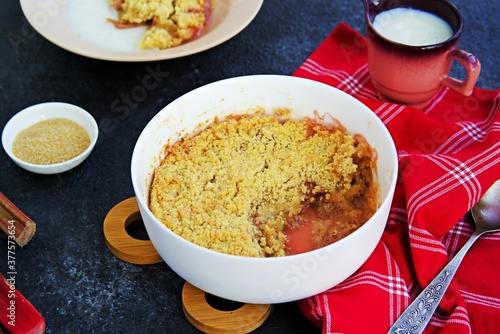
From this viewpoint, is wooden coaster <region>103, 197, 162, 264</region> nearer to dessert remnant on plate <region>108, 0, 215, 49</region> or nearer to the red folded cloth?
the red folded cloth

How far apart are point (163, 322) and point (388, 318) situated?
43 cm

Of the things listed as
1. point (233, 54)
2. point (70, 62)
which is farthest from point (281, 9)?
point (70, 62)

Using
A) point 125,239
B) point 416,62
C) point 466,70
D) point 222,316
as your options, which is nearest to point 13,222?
point 125,239

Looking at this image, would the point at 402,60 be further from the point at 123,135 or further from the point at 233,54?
the point at 123,135

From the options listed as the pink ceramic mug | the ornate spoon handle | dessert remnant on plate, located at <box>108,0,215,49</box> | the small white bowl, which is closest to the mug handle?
the pink ceramic mug

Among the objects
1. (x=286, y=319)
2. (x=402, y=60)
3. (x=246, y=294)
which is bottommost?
(x=286, y=319)

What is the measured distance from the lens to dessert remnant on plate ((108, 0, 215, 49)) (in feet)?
5.91

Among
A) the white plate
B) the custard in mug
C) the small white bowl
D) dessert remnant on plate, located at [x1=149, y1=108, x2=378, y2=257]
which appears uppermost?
the custard in mug

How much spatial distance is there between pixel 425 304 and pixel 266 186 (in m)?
0.39

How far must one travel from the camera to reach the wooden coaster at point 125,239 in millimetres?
1327

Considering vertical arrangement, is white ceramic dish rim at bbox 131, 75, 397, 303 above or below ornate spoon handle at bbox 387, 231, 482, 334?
above

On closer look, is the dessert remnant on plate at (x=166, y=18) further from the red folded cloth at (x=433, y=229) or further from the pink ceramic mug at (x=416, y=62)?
the pink ceramic mug at (x=416, y=62)

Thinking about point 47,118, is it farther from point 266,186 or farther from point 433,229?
point 433,229

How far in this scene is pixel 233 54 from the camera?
72.9 inches
